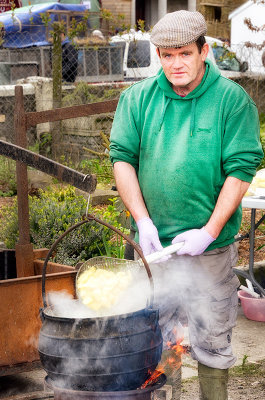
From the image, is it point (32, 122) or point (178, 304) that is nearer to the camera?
point (178, 304)

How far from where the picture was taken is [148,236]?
308 cm

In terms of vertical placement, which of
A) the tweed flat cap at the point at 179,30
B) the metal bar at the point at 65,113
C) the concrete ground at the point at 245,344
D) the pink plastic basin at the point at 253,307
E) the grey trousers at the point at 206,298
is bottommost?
the concrete ground at the point at 245,344

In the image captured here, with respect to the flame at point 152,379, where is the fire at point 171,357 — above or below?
below

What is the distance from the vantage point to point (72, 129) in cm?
954

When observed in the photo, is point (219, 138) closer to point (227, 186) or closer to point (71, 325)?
point (227, 186)

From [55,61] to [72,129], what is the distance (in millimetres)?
1001

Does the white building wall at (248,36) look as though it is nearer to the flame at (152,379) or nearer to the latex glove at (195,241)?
the latex glove at (195,241)

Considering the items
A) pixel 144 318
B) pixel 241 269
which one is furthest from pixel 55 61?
pixel 144 318

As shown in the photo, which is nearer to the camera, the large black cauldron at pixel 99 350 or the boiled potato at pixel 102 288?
the large black cauldron at pixel 99 350

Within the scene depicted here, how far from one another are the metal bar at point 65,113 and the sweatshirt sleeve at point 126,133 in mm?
1221

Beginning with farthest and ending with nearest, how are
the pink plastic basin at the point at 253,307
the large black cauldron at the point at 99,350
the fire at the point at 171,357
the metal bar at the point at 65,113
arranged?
the pink plastic basin at the point at 253,307
the metal bar at the point at 65,113
the fire at the point at 171,357
the large black cauldron at the point at 99,350

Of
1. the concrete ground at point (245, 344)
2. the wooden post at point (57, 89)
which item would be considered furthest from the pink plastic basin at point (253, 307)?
the wooden post at point (57, 89)

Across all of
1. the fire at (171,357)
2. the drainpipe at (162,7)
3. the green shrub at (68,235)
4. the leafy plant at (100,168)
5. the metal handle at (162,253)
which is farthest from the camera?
the drainpipe at (162,7)

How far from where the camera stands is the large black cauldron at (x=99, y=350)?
2604 millimetres
